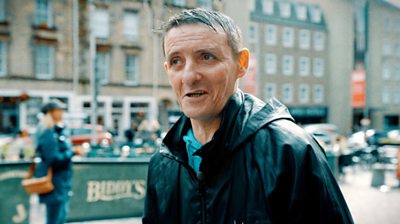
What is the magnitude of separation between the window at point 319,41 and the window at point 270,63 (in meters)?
5.26

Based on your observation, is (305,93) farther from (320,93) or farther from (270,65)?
(270,65)

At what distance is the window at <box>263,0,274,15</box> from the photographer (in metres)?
36.8

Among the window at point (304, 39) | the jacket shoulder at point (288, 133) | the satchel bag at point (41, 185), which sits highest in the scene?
the window at point (304, 39)

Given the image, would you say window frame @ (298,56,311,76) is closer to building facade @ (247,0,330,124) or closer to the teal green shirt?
building facade @ (247,0,330,124)

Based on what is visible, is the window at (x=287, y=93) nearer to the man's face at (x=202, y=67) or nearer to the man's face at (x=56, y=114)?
the man's face at (x=56, y=114)

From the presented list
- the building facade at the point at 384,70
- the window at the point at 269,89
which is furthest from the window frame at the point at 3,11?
the building facade at the point at 384,70

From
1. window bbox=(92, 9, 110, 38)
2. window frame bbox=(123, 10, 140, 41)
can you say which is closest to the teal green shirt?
window bbox=(92, 9, 110, 38)

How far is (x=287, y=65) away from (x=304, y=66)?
6.68ft

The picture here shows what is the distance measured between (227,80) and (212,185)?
0.36m

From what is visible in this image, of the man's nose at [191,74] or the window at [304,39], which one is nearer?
the man's nose at [191,74]

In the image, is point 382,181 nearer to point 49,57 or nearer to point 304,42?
point 49,57

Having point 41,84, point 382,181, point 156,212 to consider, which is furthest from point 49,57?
point 156,212

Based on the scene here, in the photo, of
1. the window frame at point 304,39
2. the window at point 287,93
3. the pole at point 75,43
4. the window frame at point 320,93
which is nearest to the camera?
the pole at point 75,43

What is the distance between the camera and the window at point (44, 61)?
23.0 metres
